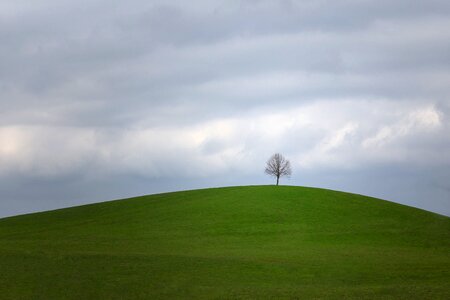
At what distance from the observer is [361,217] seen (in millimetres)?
63844

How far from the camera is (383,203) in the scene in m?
71.8

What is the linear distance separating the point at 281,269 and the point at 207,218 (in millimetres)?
23086

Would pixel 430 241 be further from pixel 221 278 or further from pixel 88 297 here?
pixel 88 297

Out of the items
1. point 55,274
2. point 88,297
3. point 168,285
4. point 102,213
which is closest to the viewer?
point 88,297

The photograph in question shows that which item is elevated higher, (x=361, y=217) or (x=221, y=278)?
(x=361, y=217)

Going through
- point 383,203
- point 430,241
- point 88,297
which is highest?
point 383,203

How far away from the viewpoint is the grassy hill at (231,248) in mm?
33969

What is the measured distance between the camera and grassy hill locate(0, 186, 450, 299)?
33969 mm

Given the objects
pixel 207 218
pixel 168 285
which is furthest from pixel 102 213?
pixel 168 285

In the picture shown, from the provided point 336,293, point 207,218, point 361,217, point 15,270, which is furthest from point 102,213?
point 336,293

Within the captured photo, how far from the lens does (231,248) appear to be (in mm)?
50344

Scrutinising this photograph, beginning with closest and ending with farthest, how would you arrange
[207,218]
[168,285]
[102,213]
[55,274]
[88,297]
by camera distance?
[88,297] → [168,285] → [55,274] → [207,218] → [102,213]

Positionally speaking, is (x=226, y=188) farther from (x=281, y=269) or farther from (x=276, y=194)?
(x=281, y=269)

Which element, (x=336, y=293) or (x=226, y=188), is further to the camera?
(x=226, y=188)
